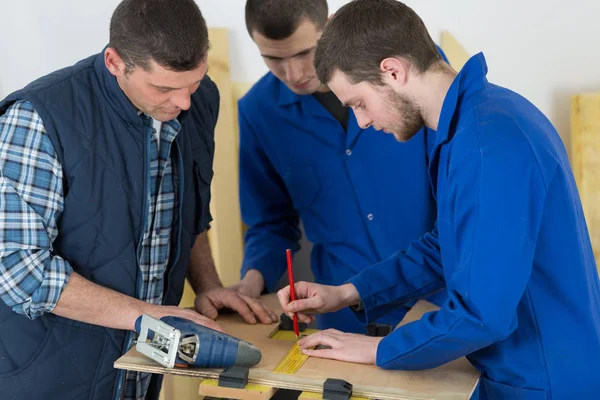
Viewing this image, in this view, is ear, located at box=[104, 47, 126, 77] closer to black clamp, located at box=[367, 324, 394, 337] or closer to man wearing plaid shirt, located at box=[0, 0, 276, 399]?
man wearing plaid shirt, located at box=[0, 0, 276, 399]

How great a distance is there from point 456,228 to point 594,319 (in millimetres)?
390

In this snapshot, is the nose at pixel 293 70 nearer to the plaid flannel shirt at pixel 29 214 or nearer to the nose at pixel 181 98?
the nose at pixel 181 98

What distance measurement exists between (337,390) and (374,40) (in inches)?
31.0

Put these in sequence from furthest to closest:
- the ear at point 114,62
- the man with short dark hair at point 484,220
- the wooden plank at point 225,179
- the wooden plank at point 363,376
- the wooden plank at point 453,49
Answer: the wooden plank at point 225,179 < the wooden plank at point 453,49 < the ear at point 114,62 < the wooden plank at point 363,376 < the man with short dark hair at point 484,220

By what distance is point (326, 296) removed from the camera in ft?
6.92

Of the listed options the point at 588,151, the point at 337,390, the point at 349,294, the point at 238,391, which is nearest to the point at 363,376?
the point at 337,390

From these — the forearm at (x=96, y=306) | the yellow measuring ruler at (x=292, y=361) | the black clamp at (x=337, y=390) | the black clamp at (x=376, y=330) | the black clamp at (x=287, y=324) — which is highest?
the forearm at (x=96, y=306)

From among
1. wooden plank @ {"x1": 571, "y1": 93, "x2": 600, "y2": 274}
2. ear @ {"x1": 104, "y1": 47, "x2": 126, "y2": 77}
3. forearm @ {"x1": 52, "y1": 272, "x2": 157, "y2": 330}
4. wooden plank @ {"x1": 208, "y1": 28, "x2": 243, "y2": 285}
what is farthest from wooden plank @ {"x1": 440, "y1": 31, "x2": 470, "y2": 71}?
forearm @ {"x1": 52, "y1": 272, "x2": 157, "y2": 330}

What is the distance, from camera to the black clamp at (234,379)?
5.62 feet

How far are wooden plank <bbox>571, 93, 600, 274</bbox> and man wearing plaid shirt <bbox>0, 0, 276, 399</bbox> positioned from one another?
1.44m

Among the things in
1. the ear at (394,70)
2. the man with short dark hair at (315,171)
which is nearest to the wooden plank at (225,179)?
the man with short dark hair at (315,171)

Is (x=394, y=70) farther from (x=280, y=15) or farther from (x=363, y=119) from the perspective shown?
(x=280, y=15)

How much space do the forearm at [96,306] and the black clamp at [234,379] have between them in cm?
32

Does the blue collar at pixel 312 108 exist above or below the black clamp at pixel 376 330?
above
